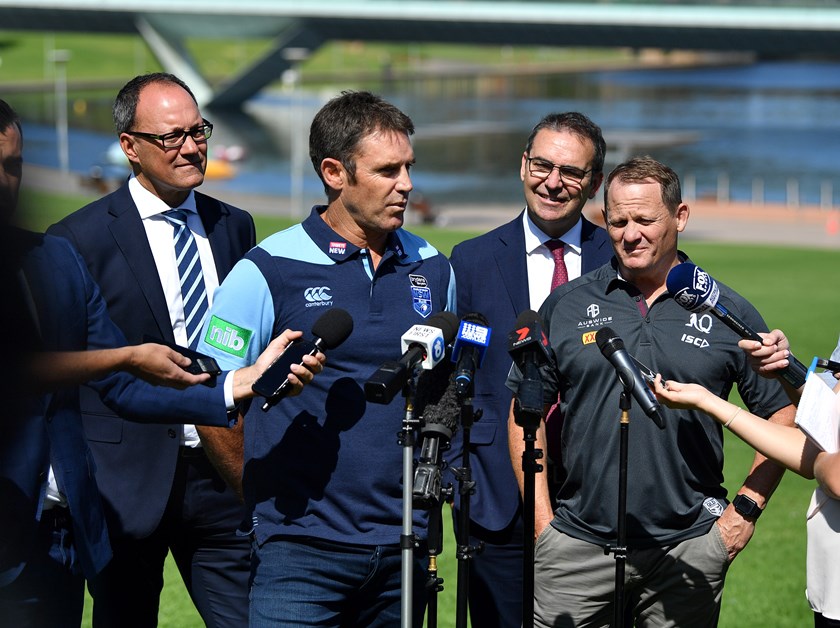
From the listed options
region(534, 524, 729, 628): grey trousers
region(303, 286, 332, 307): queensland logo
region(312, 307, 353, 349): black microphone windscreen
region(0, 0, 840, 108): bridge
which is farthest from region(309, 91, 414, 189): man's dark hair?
region(0, 0, 840, 108): bridge

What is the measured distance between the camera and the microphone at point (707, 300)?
391cm

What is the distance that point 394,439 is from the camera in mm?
3969

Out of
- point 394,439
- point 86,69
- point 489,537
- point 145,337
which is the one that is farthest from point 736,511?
point 86,69

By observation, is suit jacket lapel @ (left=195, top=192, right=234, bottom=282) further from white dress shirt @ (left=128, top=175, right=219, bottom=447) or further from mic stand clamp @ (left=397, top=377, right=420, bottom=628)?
mic stand clamp @ (left=397, top=377, right=420, bottom=628)

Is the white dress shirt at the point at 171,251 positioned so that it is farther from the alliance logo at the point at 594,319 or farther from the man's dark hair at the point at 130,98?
the alliance logo at the point at 594,319

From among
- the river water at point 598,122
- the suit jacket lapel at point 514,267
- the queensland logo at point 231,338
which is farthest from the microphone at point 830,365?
the river water at point 598,122

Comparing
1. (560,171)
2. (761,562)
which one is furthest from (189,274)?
(761,562)

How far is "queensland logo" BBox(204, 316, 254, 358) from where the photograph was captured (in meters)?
3.97

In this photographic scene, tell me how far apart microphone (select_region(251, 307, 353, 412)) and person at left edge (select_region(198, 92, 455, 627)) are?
29cm

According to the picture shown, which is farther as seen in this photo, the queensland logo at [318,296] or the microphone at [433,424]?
the queensland logo at [318,296]

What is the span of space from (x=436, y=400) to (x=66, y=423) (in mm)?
1102

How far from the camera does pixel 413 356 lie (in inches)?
140

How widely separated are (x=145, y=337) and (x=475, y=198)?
153 feet

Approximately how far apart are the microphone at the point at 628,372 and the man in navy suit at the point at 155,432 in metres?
1.43
